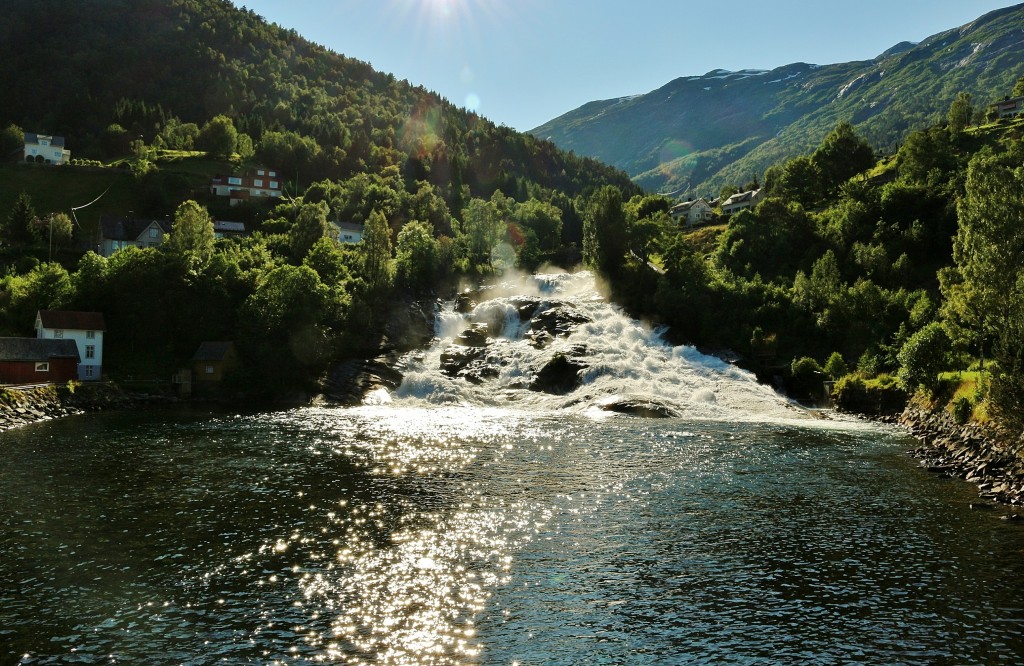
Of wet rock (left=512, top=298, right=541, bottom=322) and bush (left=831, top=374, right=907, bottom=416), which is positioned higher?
wet rock (left=512, top=298, right=541, bottom=322)

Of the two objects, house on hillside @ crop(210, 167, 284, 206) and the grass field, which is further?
house on hillside @ crop(210, 167, 284, 206)

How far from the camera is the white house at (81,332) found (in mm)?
79688

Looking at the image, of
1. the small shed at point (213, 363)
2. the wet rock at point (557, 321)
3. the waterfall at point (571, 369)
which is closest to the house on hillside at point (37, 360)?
the small shed at point (213, 363)

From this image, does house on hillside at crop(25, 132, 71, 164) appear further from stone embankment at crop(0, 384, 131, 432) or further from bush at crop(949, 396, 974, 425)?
bush at crop(949, 396, 974, 425)

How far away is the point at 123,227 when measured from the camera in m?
128

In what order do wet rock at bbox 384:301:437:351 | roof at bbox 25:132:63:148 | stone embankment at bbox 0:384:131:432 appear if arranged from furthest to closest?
roof at bbox 25:132:63:148 → wet rock at bbox 384:301:437:351 → stone embankment at bbox 0:384:131:432

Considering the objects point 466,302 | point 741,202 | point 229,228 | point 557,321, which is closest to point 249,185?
point 229,228

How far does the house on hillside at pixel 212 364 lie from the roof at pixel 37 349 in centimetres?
1281

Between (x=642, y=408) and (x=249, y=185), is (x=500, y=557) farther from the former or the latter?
(x=249, y=185)

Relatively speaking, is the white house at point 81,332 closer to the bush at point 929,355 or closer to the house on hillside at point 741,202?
the bush at point 929,355

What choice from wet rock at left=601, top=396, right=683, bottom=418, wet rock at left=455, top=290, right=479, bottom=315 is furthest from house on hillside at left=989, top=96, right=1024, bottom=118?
wet rock at left=601, top=396, right=683, bottom=418

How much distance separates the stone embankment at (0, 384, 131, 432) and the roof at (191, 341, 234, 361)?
9666 millimetres

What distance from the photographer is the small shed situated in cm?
8312

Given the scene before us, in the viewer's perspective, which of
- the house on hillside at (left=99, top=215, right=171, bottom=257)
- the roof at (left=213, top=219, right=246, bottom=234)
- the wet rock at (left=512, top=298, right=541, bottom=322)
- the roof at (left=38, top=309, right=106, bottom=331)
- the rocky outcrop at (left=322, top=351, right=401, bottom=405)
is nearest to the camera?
the roof at (left=38, top=309, right=106, bottom=331)
